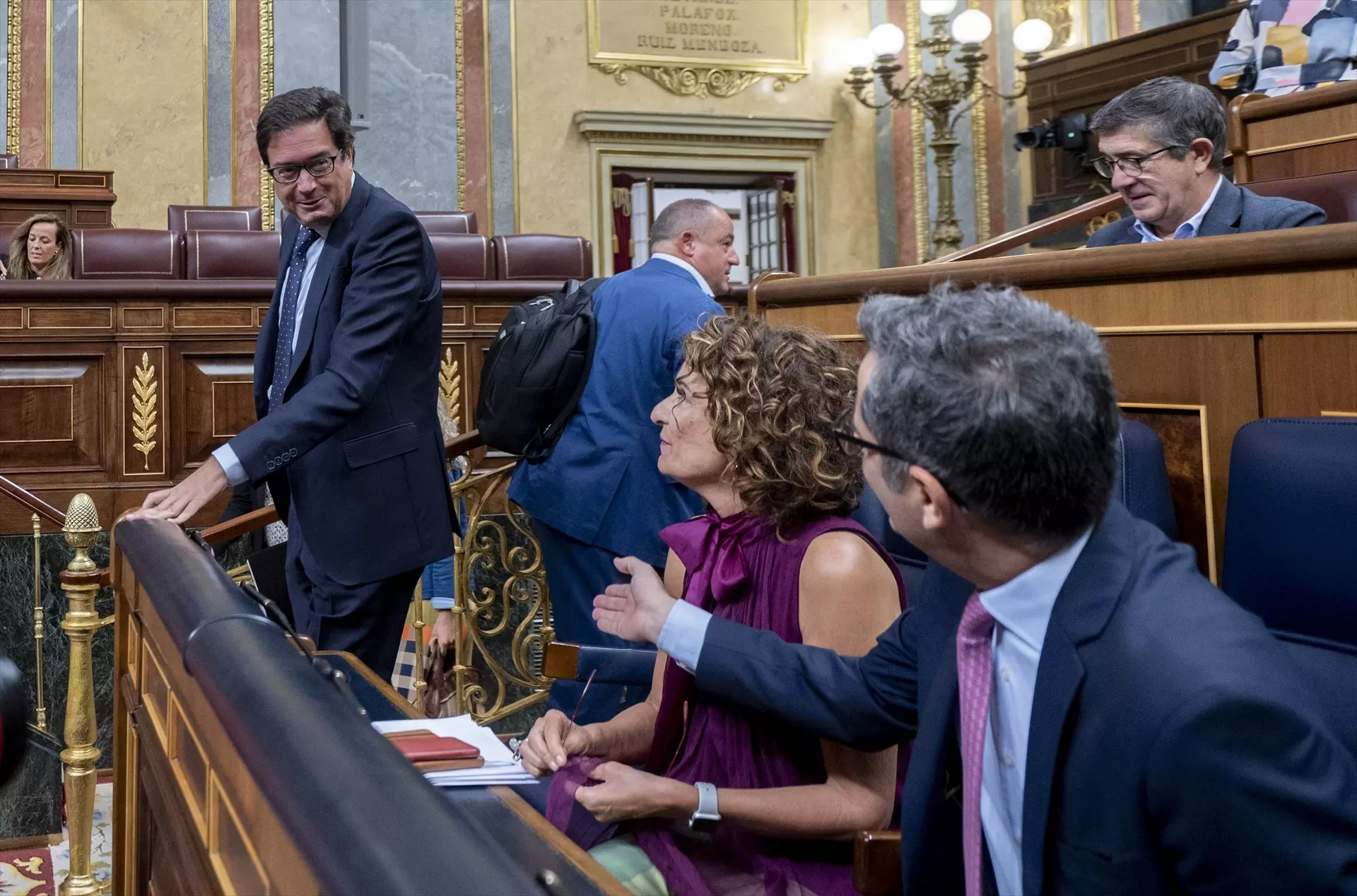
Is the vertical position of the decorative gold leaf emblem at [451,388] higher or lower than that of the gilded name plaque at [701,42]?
lower

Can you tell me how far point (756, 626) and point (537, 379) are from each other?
1.31 metres

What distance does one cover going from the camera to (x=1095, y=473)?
975 mm

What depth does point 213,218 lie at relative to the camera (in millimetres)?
8516

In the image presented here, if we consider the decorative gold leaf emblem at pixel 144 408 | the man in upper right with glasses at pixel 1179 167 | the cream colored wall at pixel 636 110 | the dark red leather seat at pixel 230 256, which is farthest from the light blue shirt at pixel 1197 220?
the cream colored wall at pixel 636 110

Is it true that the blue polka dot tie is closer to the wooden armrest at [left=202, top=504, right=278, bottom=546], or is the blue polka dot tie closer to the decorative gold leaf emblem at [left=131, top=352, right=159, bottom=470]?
the wooden armrest at [left=202, top=504, right=278, bottom=546]

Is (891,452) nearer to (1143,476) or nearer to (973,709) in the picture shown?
(973,709)

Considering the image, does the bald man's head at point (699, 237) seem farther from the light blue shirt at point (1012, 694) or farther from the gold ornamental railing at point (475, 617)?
the light blue shirt at point (1012, 694)

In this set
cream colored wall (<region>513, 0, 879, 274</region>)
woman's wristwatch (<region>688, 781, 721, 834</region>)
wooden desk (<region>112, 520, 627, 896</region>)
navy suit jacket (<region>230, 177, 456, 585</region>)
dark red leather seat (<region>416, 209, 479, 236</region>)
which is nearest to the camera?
wooden desk (<region>112, 520, 627, 896</region>)

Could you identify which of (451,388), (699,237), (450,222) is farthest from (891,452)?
(450,222)

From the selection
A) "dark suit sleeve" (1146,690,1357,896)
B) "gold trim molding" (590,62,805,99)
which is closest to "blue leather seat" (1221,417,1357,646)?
"dark suit sleeve" (1146,690,1357,896)

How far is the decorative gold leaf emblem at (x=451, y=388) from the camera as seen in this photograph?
5160 mm

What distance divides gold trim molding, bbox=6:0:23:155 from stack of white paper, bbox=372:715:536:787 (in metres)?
A: 8.75

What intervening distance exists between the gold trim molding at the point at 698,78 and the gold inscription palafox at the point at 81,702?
8.04 m

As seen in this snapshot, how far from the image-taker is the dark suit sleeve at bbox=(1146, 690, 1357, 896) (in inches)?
33.5
